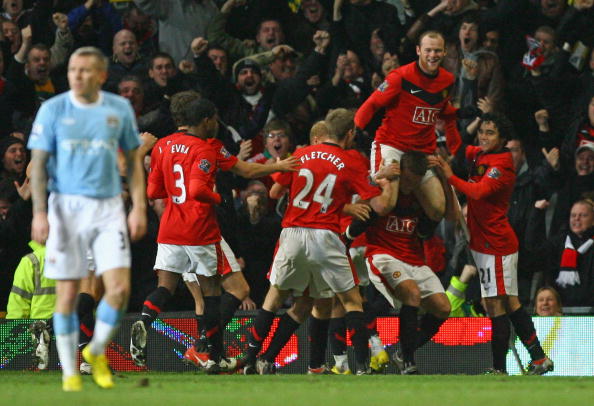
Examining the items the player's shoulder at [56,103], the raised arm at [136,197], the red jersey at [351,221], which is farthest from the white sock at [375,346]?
the player's shoulder at [56,103]

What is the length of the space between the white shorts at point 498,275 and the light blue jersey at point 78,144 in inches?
185

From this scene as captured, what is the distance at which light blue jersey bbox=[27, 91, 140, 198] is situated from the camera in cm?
705

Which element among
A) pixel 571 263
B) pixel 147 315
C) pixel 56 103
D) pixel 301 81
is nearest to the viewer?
pixel 56 103

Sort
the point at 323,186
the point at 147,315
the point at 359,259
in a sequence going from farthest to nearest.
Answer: the point at 359,259 → the point at 323,186 → the point at 147,315

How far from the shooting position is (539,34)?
14.6 meters

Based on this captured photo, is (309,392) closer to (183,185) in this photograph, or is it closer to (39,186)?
(39,186)

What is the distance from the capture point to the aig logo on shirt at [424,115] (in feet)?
34.2

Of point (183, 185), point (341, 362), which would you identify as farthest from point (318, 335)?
point (183, 185)

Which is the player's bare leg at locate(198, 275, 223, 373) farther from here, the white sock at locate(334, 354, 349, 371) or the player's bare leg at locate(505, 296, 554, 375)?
the player's bare leg at locate(505, 296, 554, 375)

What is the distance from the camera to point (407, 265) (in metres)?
10.4

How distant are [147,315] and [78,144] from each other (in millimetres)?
3065

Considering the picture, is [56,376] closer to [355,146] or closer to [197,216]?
[197,216]

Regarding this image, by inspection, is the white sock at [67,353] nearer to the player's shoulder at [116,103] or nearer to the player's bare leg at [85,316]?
the player's shoulder at [116,103]

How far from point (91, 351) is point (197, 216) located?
9.92 feet
